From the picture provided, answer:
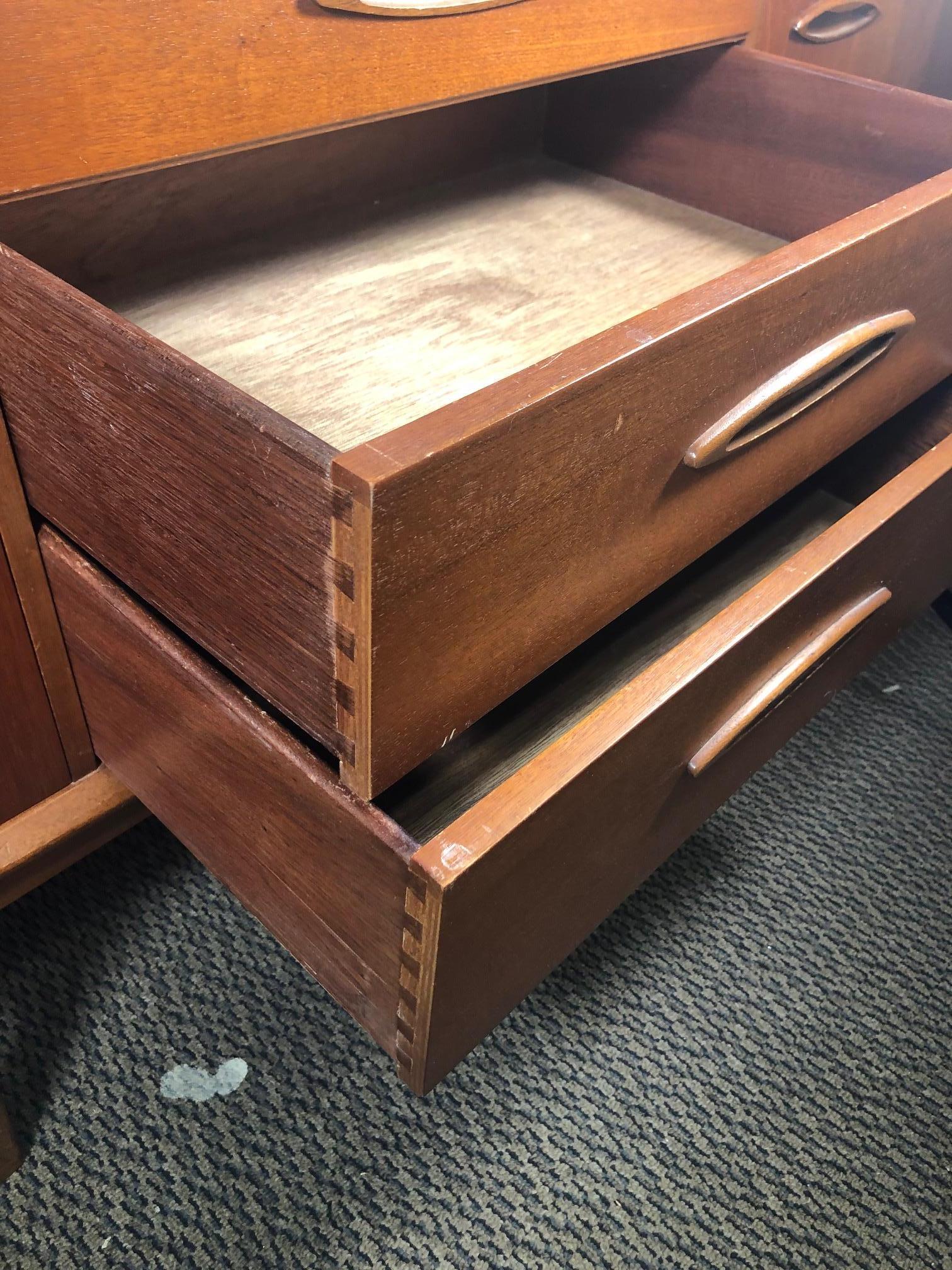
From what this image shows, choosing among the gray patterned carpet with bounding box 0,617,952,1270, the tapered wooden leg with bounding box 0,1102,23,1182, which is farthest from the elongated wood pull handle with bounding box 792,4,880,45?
the tapered wooden leg with bounding box 0,1102,23,1182

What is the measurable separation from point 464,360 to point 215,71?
0.57ft

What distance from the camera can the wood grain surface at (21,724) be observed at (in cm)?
53

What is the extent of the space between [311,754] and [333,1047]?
0.98 ft

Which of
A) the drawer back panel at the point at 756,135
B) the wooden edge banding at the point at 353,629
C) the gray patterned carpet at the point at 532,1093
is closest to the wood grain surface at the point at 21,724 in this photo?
the gray patterned carpet at the point at 532,1093

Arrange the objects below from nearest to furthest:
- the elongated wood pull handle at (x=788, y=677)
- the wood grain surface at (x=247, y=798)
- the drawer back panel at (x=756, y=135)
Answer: the wood grain surface at (x=247, y=798)
the elongated wood pull handle at (x=788, y=677)
the drawer back panel at (x=756, y=135)

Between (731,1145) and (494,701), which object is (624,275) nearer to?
(494,701)

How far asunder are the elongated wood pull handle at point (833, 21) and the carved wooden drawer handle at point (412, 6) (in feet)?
1.14

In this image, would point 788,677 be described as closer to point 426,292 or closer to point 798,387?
point 798,387

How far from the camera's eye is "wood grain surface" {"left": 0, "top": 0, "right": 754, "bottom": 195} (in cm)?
39

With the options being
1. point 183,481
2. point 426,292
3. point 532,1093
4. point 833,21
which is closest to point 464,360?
point 426,292

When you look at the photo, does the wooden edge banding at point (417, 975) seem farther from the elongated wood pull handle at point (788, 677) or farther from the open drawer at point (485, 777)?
the elongated wood pull handle at point (788, 677)

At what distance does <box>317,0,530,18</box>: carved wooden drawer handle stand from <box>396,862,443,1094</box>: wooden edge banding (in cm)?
38

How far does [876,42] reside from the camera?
0.86 metres

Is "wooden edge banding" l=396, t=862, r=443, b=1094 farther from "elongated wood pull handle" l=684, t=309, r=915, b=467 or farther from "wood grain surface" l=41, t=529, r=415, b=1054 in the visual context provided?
"elongated wood pull handle" l=684, t=309, r=915, b=467
